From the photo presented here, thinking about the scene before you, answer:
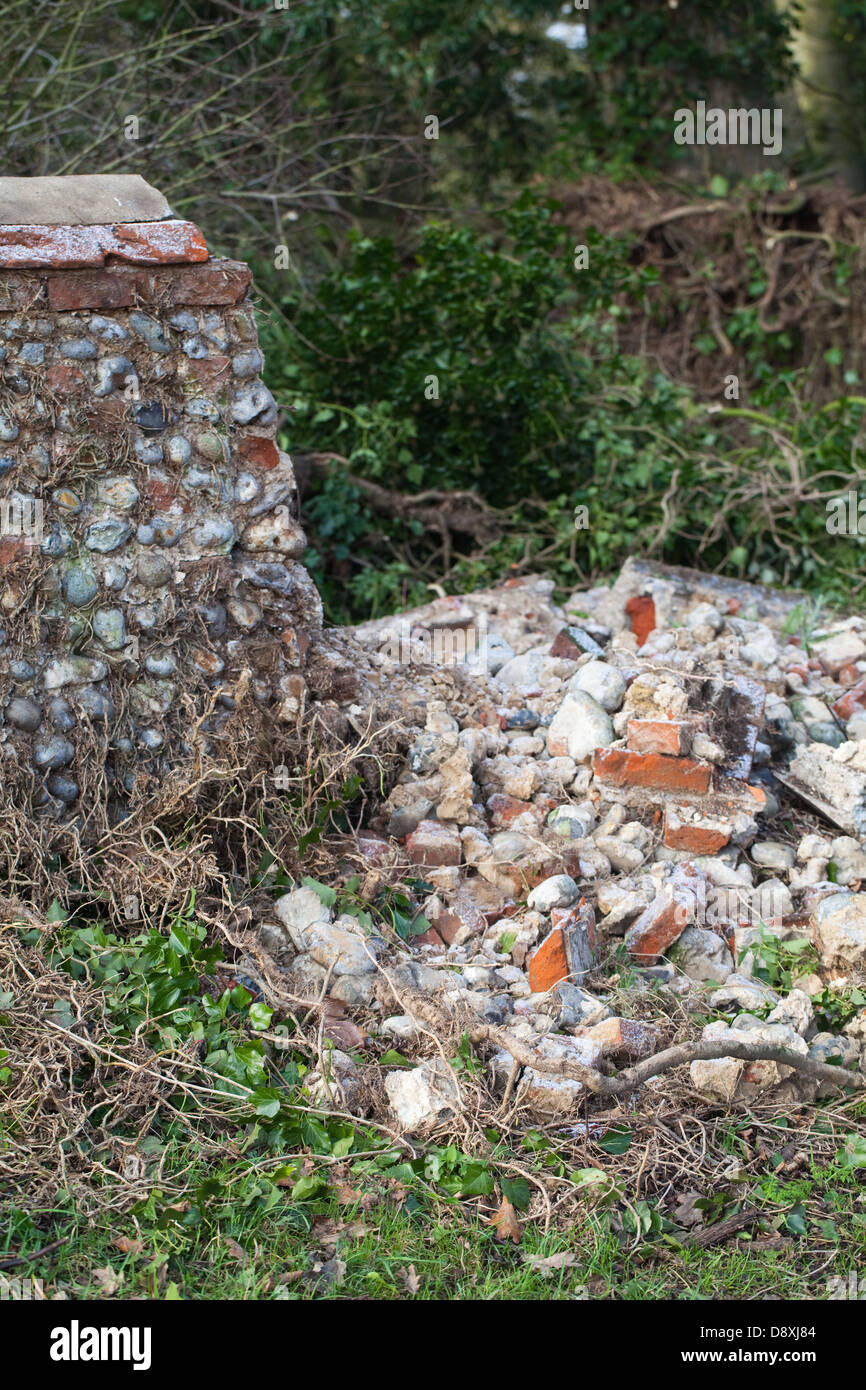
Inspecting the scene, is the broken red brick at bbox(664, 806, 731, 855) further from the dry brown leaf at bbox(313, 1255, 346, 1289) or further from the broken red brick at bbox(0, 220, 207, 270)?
the broken red brick at bbox(0, 220, 207, 270)

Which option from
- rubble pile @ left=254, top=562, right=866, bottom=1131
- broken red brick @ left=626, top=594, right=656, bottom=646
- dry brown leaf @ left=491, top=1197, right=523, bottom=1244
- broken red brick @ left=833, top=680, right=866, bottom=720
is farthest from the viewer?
broken red brick @ left=626, top=594, right=656, bottom=646

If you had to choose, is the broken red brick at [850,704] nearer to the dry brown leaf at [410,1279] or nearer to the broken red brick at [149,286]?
Answer: the broken red brick at [149,286]

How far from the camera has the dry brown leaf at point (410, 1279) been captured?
7.36ft

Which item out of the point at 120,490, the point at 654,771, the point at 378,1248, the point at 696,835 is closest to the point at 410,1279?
the point at 378,1248

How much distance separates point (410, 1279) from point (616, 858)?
1477 mm

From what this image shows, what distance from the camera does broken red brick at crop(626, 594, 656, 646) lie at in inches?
181

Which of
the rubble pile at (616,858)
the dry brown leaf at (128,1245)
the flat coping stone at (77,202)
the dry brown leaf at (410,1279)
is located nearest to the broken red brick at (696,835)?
the rubble pile at (616,858)

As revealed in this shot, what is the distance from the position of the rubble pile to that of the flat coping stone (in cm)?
162

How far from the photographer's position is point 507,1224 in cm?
237

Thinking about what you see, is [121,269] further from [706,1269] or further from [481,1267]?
[706,1269]

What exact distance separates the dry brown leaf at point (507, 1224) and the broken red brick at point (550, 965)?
69 centimetres

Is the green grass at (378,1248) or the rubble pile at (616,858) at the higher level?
the rubble pile at (616,858)

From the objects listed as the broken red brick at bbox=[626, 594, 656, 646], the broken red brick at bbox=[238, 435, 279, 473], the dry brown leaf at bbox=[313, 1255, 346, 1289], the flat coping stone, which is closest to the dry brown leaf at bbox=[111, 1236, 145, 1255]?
the dry brown leaf at bbox=[313, 1255, 346, 1289]
